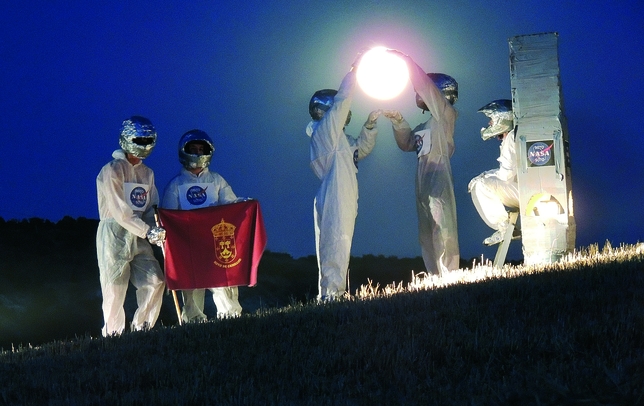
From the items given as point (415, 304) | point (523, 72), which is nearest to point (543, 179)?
point (523, 72)

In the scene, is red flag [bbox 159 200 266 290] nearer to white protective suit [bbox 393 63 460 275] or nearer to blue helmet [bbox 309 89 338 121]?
blue helmet [bbox 309 89 338 121]

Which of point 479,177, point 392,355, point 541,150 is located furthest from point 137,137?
point 392,355

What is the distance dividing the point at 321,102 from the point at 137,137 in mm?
2333

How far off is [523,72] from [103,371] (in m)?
7.28

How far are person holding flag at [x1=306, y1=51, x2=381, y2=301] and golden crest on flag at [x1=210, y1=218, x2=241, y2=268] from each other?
1.07m

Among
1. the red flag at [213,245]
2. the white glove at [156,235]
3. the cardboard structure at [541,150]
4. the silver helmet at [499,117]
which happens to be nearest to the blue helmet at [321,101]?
the red flag at [213,245]

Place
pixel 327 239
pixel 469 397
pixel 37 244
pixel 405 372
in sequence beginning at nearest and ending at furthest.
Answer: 1. pixel 469 397
2. pixel 405 372
3. pixel 327 239
4. pixel 37 244

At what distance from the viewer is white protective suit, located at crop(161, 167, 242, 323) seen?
12266 millimetres

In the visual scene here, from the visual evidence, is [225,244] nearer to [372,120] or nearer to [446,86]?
[372,120]

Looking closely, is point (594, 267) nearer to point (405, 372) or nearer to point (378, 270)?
point (405, 372)

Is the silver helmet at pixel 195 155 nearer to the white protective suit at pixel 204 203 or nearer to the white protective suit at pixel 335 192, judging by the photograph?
the white protective suit at pixel 204 203

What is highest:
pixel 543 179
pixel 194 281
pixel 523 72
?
pixel 523 72

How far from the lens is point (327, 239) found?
465 inches

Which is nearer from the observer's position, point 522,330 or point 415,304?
point 522,330
